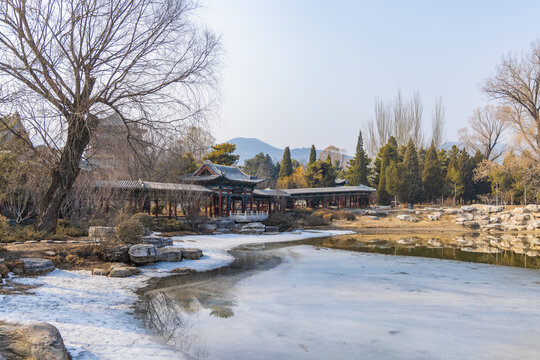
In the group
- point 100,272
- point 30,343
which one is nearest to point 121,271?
point 100,272

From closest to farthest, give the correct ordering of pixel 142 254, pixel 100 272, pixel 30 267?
pixel 30 267 → pixel 100 272 → pixel 142 254

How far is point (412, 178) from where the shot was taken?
35906 mm

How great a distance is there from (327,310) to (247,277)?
3.32 m

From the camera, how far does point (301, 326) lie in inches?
212

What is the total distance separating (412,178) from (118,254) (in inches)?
1242

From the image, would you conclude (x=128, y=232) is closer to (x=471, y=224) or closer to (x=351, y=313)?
(x=351, y=313)

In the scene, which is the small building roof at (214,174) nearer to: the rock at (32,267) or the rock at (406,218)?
the rock at (406,218)

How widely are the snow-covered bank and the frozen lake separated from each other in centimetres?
37

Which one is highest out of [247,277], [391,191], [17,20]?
[17,20]

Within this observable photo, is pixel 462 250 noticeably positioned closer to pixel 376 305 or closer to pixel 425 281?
pixel 425 281

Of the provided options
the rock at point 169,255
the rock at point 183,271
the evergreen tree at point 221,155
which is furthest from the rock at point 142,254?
the evergreen tree at point 221,155

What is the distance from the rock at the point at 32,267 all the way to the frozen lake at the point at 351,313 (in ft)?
8.02

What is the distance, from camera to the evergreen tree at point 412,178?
35594mm

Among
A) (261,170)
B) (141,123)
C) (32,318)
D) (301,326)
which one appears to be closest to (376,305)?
(301,326)
